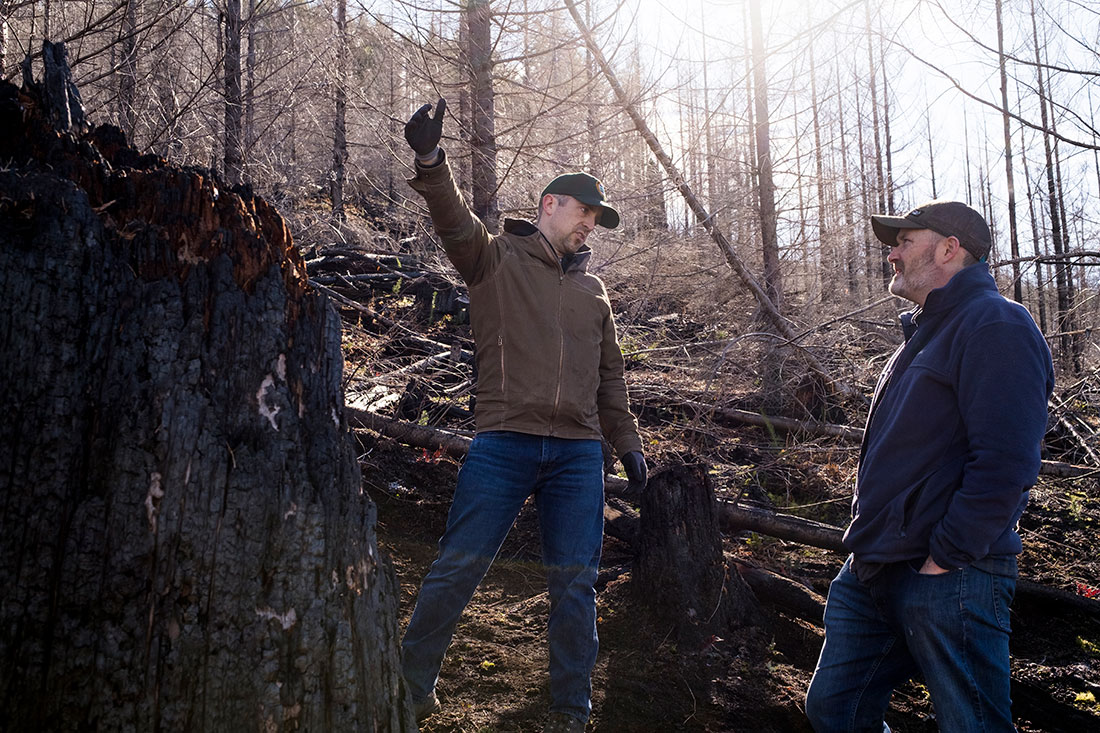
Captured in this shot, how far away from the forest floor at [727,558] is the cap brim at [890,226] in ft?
6.66

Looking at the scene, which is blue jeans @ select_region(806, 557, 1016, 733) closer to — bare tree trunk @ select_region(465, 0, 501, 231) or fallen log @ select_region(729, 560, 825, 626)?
fallen log @ select_region(729, 560, 825, 626)

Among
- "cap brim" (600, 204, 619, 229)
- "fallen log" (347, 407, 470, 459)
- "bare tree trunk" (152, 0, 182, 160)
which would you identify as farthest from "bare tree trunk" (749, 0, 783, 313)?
"bare tree trunk" (152, 0, 182, 160)

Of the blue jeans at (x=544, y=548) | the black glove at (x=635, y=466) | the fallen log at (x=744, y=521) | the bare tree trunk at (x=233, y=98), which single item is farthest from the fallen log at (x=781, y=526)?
the bare tree trunk at (x=233, y=98)

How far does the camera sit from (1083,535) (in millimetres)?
6090

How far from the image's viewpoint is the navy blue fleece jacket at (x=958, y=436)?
79.8 inches

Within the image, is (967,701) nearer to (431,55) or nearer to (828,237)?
(431,55)

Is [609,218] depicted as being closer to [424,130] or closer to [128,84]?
[424,130]

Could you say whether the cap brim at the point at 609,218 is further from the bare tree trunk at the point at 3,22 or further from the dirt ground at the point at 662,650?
the bare tree trunk at the point at 3,22

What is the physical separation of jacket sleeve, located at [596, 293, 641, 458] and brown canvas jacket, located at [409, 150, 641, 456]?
21cm

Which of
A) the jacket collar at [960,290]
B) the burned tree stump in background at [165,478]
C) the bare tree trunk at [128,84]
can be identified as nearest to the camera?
the burned tree stump in background at [165,478]

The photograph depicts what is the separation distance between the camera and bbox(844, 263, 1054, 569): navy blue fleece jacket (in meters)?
2.03

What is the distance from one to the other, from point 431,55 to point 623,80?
1980 millimetres

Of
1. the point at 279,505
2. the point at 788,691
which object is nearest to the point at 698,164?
the point at 788,691

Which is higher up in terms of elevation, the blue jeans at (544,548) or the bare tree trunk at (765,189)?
the bare tree trunk at (765,189)
